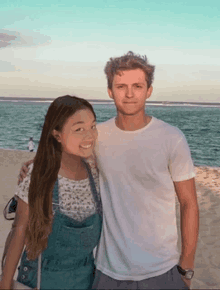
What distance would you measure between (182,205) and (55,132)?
3.18 ft

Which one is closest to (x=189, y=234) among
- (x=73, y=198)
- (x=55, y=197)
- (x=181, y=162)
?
(x=181, y=162)

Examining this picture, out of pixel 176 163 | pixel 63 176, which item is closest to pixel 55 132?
pixel 63 176

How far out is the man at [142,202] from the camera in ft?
7.16

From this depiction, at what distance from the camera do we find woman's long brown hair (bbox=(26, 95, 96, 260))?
2.03 metres

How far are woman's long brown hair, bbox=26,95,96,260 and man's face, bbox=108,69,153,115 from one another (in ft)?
0.86

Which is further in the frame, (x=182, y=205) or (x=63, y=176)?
(x=182, y=205)

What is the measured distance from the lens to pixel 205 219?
8570 millimetres

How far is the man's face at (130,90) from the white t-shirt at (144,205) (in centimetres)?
19

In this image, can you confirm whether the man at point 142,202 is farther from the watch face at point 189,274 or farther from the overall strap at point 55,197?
the overall strap at point 55,197

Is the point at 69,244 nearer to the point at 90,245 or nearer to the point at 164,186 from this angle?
the point at 90,245

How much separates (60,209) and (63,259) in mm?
295

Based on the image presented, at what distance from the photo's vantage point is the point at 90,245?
219 cm

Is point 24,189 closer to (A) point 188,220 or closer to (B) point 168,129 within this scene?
(B) point 168,129

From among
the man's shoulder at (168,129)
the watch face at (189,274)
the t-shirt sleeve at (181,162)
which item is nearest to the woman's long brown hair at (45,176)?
the man's shoulder at (168,129)
